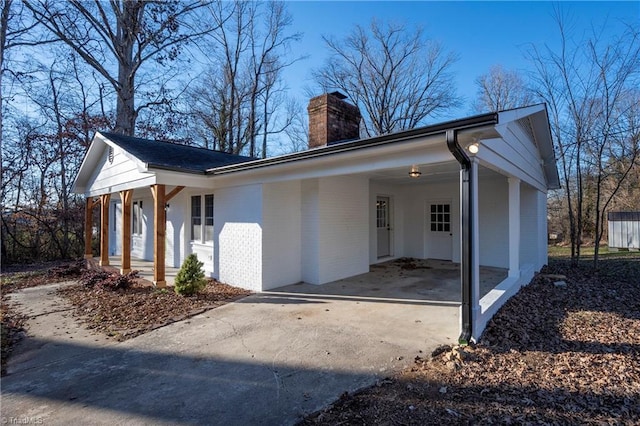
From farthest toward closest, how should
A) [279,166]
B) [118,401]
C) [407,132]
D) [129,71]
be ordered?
[129,71], [279,166], [407,132], [118,401]

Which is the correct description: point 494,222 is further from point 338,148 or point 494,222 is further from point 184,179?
point 184,179

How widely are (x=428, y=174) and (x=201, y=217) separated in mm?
5856

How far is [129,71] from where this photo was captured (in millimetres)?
14320

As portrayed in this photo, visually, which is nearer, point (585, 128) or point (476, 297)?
point (476, 297)

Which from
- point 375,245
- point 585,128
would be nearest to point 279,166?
point 375,245

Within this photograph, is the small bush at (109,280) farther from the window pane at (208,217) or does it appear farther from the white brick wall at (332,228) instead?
the white brick wall at (332,228)

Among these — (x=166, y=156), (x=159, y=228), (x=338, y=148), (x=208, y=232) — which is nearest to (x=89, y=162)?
(x=166, y=156)

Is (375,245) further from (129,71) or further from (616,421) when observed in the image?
(129,71)

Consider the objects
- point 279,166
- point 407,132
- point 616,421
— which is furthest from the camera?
point 279,166

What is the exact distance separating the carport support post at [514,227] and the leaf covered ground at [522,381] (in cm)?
118

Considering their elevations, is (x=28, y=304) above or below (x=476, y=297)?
below

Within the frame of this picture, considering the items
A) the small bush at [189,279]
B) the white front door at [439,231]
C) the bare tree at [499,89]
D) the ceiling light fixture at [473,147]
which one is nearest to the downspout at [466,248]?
the ceiling light fixture at [473,147]

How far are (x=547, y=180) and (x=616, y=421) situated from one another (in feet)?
32.7

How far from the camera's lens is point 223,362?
352cm
